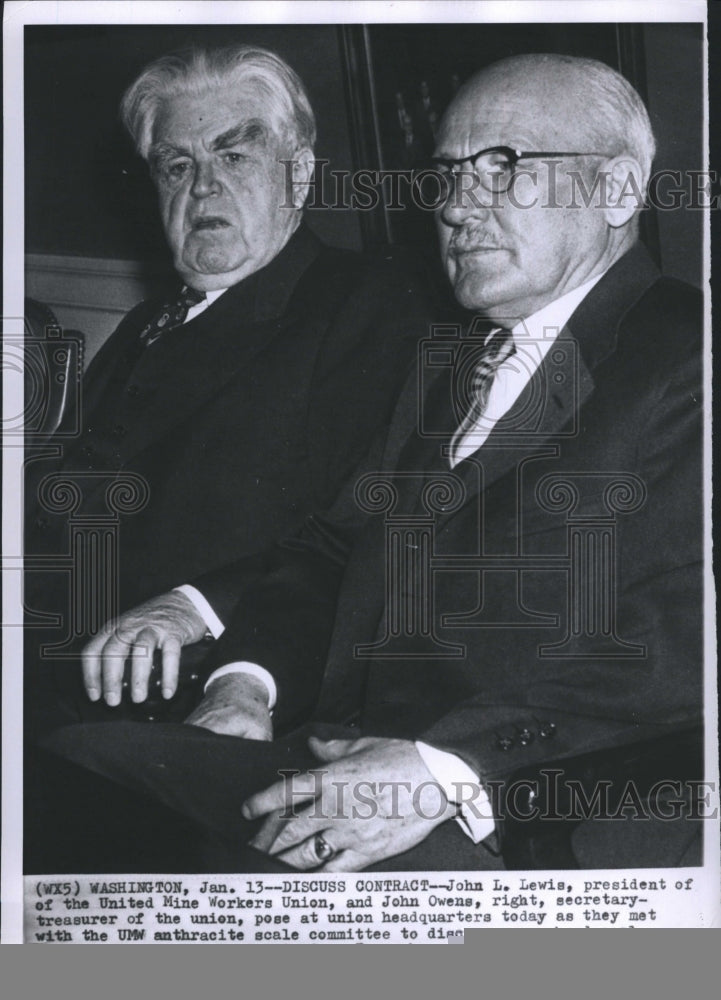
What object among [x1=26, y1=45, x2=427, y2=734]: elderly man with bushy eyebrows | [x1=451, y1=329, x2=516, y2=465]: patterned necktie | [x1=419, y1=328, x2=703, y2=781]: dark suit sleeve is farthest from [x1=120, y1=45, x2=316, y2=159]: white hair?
[x1=419, y1=328, x2=703, y2=781]: dark suit sleeve

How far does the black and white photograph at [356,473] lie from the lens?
338 centimetres

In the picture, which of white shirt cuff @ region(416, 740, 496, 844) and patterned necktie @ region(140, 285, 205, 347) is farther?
patterned necktie @ region(140, 285, 205, 347)

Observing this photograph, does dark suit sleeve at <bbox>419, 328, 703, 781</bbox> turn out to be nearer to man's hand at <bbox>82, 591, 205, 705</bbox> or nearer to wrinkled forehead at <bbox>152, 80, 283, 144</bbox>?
man's hand at <bbox>82, 591, 205, 705</bbox>

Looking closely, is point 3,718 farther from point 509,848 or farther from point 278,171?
point 278,171

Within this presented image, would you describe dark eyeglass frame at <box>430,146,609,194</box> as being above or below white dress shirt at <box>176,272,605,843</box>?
above

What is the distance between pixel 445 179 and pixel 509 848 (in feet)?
5.65

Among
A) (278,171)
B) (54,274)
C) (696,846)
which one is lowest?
(696,846)

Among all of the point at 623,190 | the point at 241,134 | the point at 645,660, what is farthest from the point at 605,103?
the point at 645,660

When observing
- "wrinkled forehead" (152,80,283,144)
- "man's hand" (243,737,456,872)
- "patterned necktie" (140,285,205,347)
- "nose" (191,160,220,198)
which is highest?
"wrinkled forehead" (152,80,283,144)

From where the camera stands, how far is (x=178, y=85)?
11.4 feet

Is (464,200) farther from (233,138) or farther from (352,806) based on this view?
(352,806)

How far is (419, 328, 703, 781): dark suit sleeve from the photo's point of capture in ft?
10.9

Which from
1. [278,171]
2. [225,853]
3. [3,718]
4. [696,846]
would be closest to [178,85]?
[278,171]

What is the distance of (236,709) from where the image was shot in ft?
11.1
